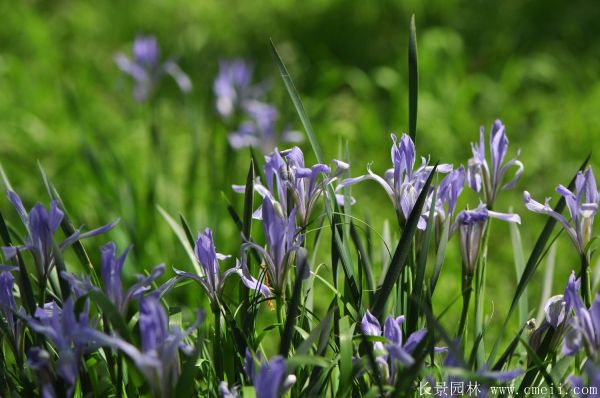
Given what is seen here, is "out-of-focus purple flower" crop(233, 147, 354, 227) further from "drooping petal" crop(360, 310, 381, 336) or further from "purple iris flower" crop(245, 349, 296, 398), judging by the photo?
"purple iris flower" crop(245, 349, 296, 398)

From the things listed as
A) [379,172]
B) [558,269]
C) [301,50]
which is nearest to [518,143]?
[379,172]

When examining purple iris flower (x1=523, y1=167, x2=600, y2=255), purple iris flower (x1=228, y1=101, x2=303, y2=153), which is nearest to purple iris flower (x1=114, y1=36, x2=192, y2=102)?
purple iris flower (x1=228, y1=101, x2=303, y2=153)

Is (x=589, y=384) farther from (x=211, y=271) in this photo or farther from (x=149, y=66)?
(x=149, y=66)

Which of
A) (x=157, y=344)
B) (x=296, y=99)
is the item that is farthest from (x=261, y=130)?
(x=157, y=344)

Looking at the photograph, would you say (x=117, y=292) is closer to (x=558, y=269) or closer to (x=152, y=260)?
(x=152, y=260)

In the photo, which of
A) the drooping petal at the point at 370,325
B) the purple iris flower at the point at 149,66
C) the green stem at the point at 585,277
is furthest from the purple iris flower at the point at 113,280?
the purple iris flower at the point at 149,66
